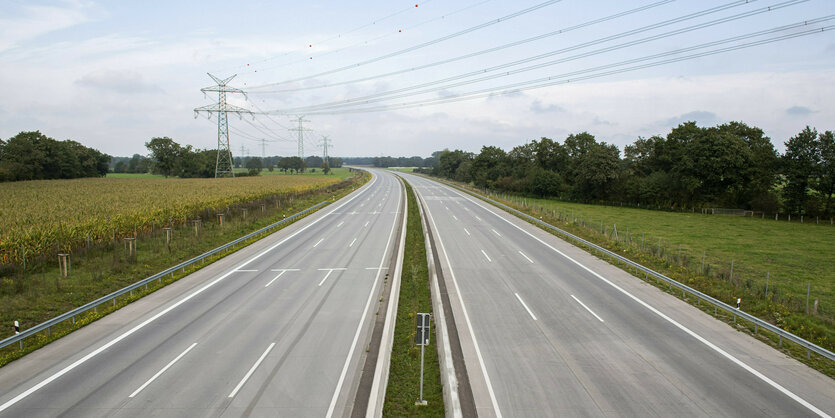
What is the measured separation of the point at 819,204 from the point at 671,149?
71.3 ft

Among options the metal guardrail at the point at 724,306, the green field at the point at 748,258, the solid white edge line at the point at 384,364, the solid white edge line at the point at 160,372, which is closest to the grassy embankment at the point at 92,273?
the solid white edge line at the point at 160,372

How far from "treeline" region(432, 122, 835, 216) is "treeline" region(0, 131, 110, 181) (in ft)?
301

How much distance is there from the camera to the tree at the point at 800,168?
51469 millimetres

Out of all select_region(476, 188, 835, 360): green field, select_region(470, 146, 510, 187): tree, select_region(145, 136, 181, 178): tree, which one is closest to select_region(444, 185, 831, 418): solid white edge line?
select_region(476, 188, 835, 360): green field

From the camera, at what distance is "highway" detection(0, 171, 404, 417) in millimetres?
9133

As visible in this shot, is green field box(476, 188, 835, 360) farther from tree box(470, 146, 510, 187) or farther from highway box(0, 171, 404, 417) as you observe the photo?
tree box(470, 146, 510, 187)

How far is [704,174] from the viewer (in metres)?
58.7

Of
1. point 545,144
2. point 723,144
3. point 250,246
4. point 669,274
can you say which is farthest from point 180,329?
point 545,144

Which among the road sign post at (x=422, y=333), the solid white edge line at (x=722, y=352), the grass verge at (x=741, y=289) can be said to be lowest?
the solid white edge line at (x=722, y=352)

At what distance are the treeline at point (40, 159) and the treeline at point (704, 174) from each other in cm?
9170

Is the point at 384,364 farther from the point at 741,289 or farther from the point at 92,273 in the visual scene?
the point at 741,289

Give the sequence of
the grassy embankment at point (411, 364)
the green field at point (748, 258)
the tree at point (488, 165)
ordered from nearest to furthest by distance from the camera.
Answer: the grassy embankment at point (411, 364) < the green field at point (748, 258) < the tree at point (488, 165)

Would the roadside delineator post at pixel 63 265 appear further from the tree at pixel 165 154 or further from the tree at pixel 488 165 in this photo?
the tree at pixel 165 154

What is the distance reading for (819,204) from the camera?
166ft
